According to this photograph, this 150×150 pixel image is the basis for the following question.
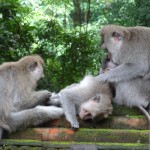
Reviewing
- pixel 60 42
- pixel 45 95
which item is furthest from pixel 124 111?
pixel 60 42

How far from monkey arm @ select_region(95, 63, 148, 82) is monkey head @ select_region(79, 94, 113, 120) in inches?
19.3

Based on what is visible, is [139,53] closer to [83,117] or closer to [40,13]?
[83,117]

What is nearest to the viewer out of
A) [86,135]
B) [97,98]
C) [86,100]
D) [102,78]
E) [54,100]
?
[86,135]

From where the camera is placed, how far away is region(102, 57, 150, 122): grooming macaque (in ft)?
22.4

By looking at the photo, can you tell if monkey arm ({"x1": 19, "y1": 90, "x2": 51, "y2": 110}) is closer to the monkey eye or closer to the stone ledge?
the monkey eye

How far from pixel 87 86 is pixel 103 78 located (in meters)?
0.31

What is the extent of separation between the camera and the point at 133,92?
6.88 metres

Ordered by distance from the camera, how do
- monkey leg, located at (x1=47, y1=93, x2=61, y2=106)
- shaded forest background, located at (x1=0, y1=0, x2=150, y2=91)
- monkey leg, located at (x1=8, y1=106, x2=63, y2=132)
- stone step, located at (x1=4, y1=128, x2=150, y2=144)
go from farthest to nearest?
1. shaded forest background, located at (x1=0, y1=0, x2=150, y2=91)
2. monkey leg, located at (x1=47, y1=93, x2=61, y2=106)
3. monkey leg, located at (x1=8, y1=106, x2=63, y2=132)
4. stone step, located at (x1=4, y1=128, x2=150, y2=144)

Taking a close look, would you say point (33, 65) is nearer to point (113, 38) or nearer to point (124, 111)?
point (113, 38)

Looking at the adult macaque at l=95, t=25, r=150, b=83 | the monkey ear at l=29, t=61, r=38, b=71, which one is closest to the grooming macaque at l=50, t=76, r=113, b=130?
the adult macaque at l=95, t=25, r=150, b=83

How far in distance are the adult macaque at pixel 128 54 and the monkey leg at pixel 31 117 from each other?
976 millimetres

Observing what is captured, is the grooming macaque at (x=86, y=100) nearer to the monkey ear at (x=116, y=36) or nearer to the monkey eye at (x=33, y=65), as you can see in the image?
the monkey eye at (x=33, y=65)

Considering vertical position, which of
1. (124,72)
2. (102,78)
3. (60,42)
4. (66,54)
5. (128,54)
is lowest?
(66,54)

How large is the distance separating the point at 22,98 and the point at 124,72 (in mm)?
1561
